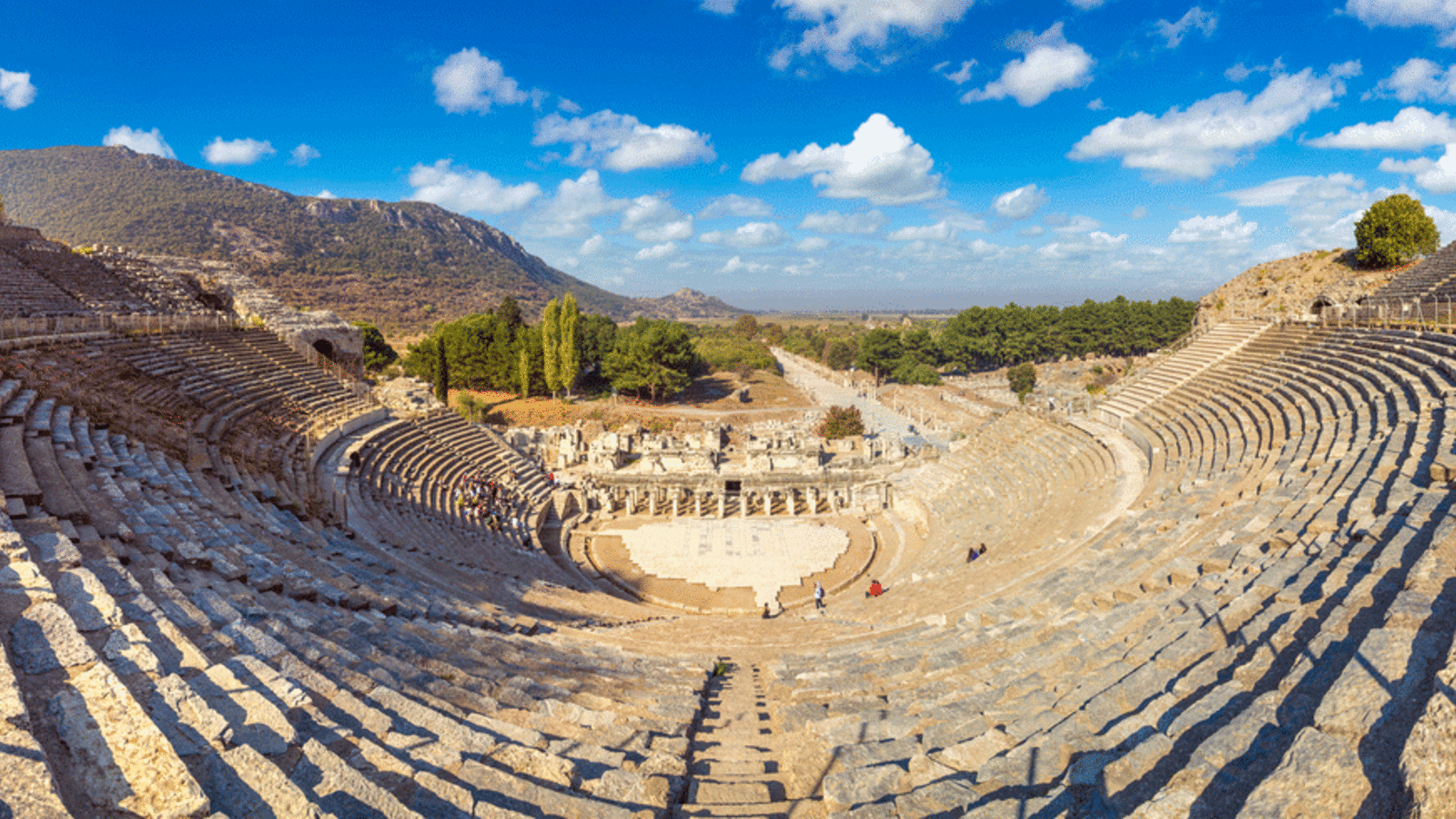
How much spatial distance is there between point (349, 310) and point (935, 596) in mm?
86369

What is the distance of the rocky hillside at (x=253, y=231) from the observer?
79.9 meters

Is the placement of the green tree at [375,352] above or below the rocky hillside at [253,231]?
below

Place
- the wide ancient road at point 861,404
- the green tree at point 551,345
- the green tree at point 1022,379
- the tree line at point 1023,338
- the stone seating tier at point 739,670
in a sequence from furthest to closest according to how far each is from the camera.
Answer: the tree line at point 1023,338, the green tree at point 1022,379, the green tree at point 551,345, the wide ancient road at point 861,404, the stone seating tier at point 739,670

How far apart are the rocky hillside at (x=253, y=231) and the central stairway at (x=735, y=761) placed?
75.9m

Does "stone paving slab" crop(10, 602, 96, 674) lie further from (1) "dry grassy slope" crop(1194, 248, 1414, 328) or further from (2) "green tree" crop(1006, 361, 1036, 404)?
(2) "green tree" crop(1006, 361, 1036, 404)

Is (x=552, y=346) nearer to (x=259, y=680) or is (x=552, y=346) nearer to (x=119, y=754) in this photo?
(x=259, y=680)

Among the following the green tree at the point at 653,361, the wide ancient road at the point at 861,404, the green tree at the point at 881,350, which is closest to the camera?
the wide ancient road at the point at 861,404

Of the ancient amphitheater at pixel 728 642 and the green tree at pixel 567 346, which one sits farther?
the green tree at pixel 567 346

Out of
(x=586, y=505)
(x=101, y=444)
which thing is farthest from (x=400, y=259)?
(x=101, y=444)

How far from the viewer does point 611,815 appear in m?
3.95

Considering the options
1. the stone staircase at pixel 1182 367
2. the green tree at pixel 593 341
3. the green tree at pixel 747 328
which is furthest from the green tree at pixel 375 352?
the green tree at pixel 747 328

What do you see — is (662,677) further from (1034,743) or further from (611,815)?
(1034,743)

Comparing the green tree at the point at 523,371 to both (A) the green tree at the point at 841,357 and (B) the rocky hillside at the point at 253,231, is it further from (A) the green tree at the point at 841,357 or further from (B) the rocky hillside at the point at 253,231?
(A) the green tree at the point at 841,357

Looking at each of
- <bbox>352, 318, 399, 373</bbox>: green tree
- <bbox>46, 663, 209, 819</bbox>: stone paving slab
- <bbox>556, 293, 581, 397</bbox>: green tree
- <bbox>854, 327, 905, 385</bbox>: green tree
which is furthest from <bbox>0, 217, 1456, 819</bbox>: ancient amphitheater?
<bbox>854, 327, 905, 385</bbox>: green tree
